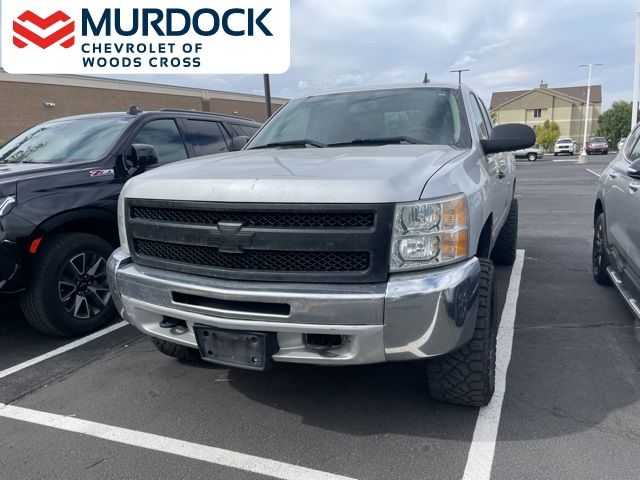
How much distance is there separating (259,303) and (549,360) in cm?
216

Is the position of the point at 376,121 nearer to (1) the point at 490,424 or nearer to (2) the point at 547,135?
(1) the point at 490,424

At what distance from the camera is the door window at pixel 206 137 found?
18.6 feet

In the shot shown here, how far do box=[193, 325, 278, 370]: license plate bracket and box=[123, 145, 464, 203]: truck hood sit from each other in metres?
0.64

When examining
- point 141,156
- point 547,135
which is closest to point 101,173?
point 141,156

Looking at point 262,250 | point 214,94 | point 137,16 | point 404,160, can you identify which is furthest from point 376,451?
point 214,94

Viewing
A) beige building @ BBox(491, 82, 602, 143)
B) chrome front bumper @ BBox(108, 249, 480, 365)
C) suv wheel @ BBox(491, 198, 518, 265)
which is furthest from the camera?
beige building @ BBox(491, 82, 602, 143)

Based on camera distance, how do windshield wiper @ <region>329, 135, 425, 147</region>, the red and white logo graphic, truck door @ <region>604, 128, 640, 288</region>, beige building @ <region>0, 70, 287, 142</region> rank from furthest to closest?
beige building @ <region>0, 70, 287, 142</region> < the red and white logo graphic < truck door @ <region>604, 128, 640, 288</region> < windshield wiper @ <region>329, 135, 425, 147</region>

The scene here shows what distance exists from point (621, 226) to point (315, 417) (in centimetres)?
288

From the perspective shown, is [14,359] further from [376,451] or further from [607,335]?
[607,335]

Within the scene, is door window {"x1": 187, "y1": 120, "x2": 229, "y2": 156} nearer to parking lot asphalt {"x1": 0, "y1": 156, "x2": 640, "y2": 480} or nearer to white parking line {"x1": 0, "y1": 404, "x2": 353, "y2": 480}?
parking lot asphalt {"x1": 0, "y1": 156, "x2": 640, "y2": 480}

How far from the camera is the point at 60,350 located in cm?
399

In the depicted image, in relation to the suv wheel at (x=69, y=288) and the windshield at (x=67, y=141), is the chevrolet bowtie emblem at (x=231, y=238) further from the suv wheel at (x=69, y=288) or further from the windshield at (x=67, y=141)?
the windshield at (x=67, y=141)

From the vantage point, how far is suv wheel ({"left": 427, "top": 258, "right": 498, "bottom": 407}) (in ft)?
8.54

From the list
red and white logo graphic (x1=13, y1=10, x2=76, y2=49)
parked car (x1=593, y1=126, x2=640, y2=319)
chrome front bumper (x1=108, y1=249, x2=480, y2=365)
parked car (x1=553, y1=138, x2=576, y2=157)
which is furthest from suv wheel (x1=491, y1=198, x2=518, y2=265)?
parked car (x1=553, y1=138, x2=576, y2=157)
